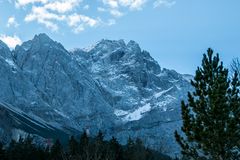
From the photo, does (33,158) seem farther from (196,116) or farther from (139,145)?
(196,116)

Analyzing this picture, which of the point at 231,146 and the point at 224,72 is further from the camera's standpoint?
the point at 224,72

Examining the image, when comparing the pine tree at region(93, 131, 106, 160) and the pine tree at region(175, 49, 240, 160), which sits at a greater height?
the pine tree at region(93, 131, 106, 160)

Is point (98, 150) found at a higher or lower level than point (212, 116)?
higher

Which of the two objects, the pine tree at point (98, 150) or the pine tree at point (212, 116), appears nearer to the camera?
the pine tree at point (212, 116)

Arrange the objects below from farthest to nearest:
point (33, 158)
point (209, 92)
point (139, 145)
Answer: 1. point (139, 145)
2. point (33, 158)
3. point (209, 92)

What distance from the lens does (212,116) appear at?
24.0 metres

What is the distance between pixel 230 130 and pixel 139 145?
88394 mm

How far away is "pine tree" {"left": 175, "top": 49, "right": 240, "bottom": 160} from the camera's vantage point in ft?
76.3

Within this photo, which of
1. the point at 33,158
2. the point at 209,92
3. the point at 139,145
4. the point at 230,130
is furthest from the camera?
the point at 139,145

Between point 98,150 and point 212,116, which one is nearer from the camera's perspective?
point 212,116

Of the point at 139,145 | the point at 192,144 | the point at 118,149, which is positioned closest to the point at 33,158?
the point at 118,149

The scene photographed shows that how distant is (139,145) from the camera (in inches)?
4331

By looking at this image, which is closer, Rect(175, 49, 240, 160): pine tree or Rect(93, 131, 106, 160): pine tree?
Rect(175, 49, 240, 160): pine tree

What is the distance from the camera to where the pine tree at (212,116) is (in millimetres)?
23250
